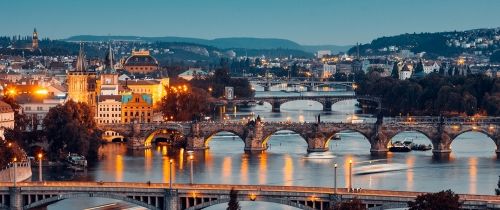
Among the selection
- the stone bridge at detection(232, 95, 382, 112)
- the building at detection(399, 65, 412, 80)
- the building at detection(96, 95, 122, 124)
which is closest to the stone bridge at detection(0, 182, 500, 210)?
the building at detection(96, 95, 122, 124)

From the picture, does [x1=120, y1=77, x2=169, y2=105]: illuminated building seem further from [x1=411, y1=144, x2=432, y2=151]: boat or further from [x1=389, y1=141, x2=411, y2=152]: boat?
[x1=411, y1=144, x2=432, y2=151]: boat

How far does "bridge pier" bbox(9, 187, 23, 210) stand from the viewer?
1252 inches

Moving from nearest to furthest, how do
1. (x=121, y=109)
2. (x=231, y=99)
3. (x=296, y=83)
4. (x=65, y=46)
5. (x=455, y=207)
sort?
(x=455, y=207)
(x=121, y=109)
(x=231, y=99)
(x=296, y=83)
(x=65, y=46)

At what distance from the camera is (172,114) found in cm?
5878

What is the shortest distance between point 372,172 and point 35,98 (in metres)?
17.7

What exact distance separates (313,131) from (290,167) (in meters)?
7.10

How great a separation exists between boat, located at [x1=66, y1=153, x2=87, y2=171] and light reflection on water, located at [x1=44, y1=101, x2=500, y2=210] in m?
0.41

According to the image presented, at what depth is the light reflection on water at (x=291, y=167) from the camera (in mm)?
37875

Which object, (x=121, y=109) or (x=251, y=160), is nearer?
(x=251, y=160)

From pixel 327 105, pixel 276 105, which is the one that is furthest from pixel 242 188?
pixel 327 105

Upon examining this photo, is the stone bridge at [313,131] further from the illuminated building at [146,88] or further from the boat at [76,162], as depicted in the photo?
the illuminated building at [146,88]

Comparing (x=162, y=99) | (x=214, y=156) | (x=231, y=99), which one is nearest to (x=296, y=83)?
(x=231, y=99)

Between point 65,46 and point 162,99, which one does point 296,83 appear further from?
point 65,46

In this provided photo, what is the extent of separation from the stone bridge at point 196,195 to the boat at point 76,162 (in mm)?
9901
